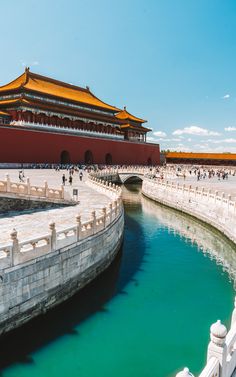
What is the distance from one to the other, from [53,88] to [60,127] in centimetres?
741

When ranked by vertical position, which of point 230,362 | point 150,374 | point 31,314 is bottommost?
point 150,374

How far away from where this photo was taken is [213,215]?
22.9 m

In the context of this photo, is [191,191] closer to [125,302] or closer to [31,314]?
[125,302]

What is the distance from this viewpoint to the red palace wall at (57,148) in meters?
39.8

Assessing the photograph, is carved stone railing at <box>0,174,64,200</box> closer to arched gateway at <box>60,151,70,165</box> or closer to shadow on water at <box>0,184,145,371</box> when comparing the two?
shadow on water at <box>0,184,145,371</box>

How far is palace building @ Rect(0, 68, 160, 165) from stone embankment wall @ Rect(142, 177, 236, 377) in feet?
49.8

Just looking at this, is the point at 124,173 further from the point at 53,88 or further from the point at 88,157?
the point at 53,88

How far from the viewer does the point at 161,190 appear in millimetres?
33469

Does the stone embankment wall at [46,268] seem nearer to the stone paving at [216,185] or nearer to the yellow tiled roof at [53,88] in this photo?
the stone paving at [216,185]

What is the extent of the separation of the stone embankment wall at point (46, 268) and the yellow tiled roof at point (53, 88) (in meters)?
36.0

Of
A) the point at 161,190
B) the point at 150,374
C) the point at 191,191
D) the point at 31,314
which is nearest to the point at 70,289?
the point at 31,314

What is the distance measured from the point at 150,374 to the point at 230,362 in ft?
11.1

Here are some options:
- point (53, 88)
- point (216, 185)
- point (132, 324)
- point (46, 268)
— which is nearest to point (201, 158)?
point (216, 185)

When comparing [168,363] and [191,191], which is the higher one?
[191,191]
